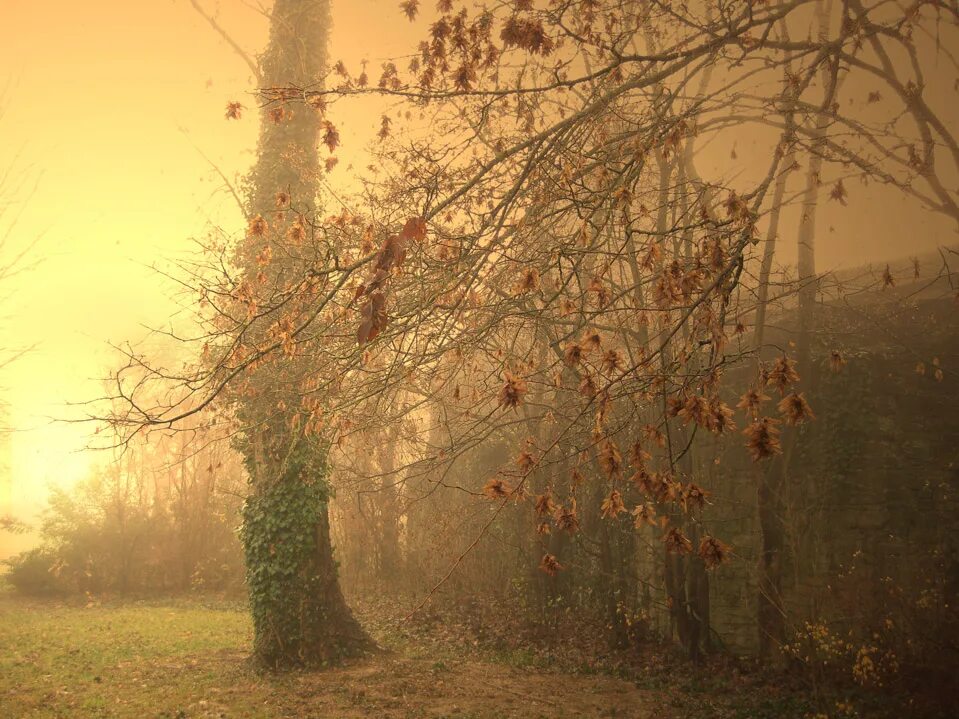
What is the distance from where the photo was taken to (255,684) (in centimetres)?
802

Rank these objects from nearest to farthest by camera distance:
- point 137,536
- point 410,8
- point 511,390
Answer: point 511,390 < point 410,8 < point 137,536

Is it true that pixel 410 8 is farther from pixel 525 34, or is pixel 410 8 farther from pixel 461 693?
pixel 461 693

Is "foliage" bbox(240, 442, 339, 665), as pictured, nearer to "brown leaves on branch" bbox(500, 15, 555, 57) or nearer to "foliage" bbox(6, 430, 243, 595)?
"brown leaves on branch" bbox(500, 15, 555, 57)

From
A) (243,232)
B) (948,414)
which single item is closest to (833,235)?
(948,414)

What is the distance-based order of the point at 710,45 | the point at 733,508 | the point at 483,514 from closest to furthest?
the point at 710,45, the point at 733,508, the point at 483,514

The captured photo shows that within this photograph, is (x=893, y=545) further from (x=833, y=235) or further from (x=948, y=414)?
(x=833, y=235)

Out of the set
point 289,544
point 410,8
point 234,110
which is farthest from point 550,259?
point 289,544

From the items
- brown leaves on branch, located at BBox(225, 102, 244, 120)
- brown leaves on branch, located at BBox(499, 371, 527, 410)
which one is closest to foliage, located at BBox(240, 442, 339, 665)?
brown leaves on branch, located at BBox(225, 102, 244, 120)

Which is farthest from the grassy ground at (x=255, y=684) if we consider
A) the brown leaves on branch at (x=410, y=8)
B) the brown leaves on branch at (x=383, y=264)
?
the brown leaves on branch at (x=410, y=8)

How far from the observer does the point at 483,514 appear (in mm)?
12070

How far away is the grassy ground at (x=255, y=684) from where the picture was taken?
6.96m

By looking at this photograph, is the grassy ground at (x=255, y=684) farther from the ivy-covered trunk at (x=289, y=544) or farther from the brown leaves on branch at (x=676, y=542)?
the brown leaves on branch at (x=676, y=542)

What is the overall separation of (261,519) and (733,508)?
254 inches

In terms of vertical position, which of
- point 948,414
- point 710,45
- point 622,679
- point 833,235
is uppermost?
point 833,235
